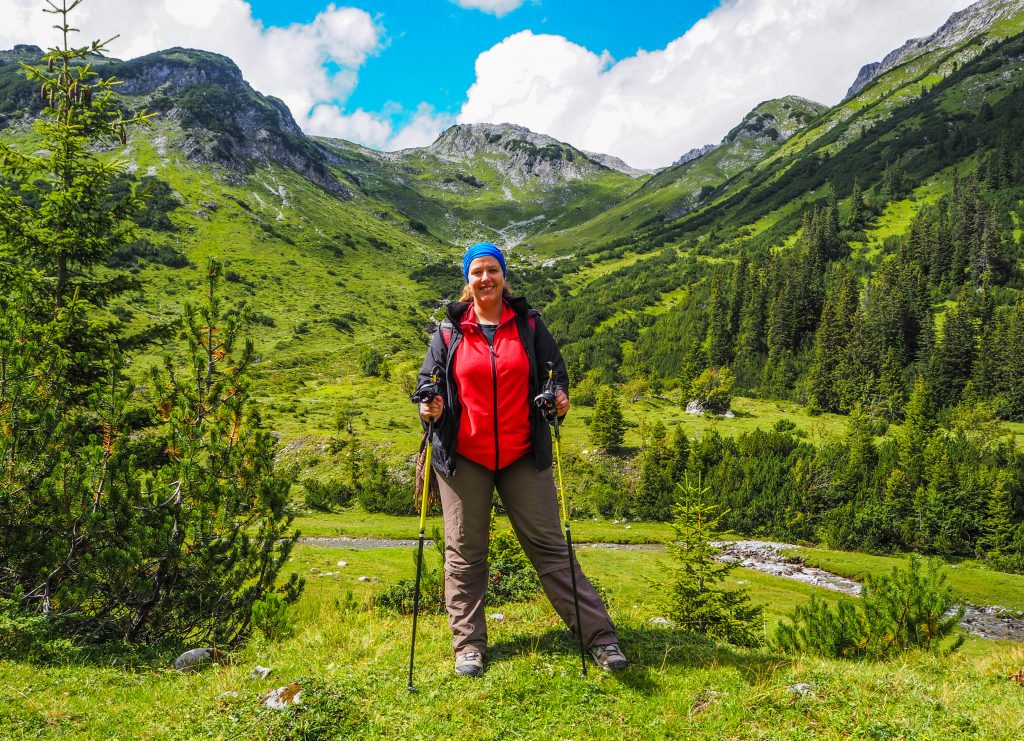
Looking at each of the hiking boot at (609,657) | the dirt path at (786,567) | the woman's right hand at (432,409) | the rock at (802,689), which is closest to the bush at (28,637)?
the woman's right hand at (432,409)

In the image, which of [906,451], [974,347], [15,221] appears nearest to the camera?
[15,221]

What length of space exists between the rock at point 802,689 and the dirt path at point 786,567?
31042 mm

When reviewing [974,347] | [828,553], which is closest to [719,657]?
[828,553]

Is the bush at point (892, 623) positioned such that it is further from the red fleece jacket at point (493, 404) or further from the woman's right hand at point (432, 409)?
the woman's right hand at point (432, 409)

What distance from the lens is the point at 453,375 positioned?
4988 millimetres

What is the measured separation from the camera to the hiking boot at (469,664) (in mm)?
4875

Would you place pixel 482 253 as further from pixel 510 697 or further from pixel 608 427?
pixel 608 427

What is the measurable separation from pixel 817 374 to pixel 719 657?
97.3 m

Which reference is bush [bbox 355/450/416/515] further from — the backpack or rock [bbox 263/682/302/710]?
the backpack

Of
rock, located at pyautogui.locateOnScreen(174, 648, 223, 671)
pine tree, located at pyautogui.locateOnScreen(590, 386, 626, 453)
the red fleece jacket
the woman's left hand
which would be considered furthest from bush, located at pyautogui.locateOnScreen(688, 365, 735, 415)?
rock, located at pyautogui.locateOnScreen(174, 648, 223, 671)

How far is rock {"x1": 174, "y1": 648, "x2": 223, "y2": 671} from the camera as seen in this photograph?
5828mm

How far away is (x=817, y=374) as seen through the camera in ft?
292

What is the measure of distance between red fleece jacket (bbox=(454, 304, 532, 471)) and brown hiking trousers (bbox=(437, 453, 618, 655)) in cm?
17

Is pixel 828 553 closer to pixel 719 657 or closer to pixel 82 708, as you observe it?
pixel 719 657
